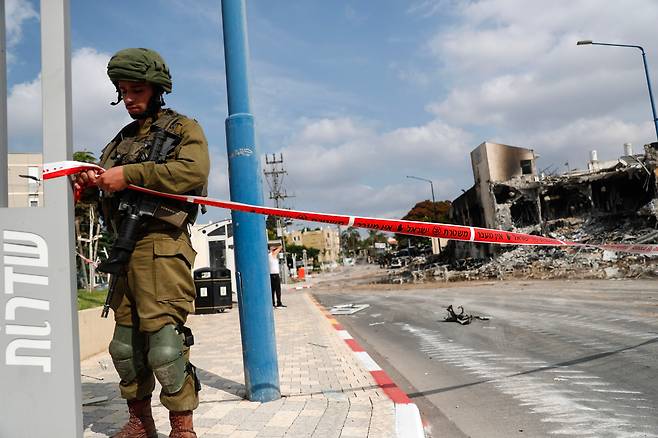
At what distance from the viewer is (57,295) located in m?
1.82

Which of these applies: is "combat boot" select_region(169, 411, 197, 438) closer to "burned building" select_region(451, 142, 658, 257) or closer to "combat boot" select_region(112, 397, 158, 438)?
"combat boot" select_region(112, 397, 158, 438)

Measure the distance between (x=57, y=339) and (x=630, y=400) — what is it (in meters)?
3.54

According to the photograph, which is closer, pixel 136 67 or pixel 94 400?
pixel 136 67

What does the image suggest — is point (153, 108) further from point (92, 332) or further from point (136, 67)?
point (92, 332)

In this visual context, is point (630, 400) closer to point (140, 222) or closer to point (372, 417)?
point (372, 417)

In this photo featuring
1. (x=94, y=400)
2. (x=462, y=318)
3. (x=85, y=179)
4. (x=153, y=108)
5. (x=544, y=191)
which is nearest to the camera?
(x=85, y=179)

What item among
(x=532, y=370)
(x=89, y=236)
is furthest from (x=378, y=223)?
(x=89, y=236)

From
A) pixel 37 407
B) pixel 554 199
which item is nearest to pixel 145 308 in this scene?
pixel 37 407

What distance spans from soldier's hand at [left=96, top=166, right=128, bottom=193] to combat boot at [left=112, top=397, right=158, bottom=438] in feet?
3.94

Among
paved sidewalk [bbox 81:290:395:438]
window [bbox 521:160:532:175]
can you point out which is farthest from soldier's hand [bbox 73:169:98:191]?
window [bbox 521:160:532:175]

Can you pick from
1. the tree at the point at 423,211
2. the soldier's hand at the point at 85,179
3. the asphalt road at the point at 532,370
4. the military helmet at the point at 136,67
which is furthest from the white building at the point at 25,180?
the tree at the point at 423,211

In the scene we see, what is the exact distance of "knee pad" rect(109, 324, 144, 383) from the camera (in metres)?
2.50

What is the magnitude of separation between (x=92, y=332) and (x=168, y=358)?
15.9ft

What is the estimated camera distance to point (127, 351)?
8.21 ft
